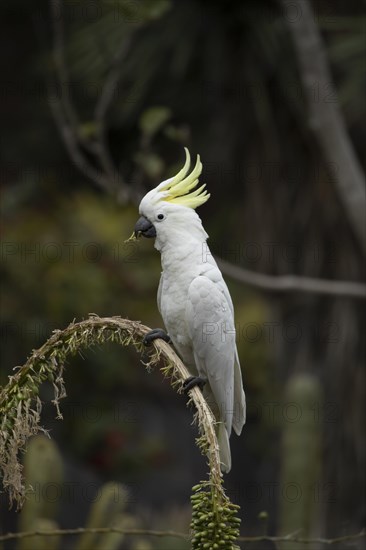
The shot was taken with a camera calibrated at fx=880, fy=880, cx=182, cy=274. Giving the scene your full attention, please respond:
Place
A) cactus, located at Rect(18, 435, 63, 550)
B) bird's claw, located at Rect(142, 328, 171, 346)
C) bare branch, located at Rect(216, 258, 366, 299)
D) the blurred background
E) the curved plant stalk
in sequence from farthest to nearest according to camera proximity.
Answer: the blurred background, bare branch, located at Rect(216, 258, 366, 299), cactus, located at Rect(18, 435, 63, 550), bird's claw, located at Rect(142, 328, 171, 346), the curved plant stalk

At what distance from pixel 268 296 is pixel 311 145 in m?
0.97

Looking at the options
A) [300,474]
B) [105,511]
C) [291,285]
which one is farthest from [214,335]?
[291,285]

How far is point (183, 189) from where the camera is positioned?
232cm

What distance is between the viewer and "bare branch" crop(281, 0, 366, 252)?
4059 mm

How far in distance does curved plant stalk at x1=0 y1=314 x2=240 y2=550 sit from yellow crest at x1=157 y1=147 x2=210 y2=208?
0.56 meters

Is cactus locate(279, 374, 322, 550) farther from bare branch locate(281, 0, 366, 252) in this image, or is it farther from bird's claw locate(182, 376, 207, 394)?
bare branch locate(281, 0, 366, 252)

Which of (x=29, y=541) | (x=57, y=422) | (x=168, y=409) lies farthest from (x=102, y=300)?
(x=29, y=541)

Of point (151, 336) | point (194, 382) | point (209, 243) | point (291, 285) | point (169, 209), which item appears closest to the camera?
point (151, 336)

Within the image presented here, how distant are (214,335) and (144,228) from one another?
0.36 m

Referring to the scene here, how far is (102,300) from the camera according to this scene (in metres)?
5.36

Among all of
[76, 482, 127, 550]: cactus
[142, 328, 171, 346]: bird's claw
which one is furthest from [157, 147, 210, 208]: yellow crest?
[76, 482, 127, 550]: cactus

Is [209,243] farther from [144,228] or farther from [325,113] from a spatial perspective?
[144,228]

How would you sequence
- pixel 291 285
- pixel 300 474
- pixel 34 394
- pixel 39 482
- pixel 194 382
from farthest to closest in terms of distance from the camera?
pixel 291 285, pixel 300 474, pixel 39 482, pixel 194 382, pixel 34 394

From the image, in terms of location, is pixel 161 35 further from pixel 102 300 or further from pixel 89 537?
pixel 89 537
